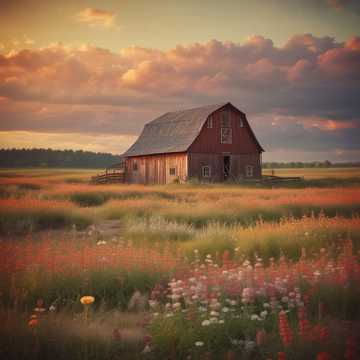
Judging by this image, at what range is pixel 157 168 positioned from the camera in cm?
4019

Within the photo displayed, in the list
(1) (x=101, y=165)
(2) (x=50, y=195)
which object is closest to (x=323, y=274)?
(2) (x=50, y=195)

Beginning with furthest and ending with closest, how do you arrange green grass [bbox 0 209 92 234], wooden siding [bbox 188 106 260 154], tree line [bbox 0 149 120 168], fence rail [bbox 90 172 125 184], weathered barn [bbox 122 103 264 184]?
tree line [bbox 0 149 120 168], fence rail [bbox 90 172 125 184], wooden siding [bbox 188 106 260 154], weathered barn [bbox 122 103 264 184], green grass [bbox 0 209 92 234]

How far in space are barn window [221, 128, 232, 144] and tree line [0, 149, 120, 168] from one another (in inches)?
2374

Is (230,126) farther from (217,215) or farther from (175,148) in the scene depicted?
(217,215)

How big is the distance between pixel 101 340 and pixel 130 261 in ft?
10.00

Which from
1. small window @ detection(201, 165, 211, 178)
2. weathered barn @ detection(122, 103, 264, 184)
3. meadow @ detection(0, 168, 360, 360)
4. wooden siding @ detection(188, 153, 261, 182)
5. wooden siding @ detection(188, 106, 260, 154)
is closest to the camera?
meadow @ detection(0, 168, 360, 360)

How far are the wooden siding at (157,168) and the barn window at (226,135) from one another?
421cm

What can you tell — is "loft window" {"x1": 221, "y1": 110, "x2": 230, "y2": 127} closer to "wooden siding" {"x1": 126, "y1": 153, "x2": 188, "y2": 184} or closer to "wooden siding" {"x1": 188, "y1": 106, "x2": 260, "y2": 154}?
"wooden siding" {"x1": 188, "y1": 106, "x2": 260, "y2": 154}

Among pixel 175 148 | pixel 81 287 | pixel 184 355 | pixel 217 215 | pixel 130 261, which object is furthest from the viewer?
pixel 175 148

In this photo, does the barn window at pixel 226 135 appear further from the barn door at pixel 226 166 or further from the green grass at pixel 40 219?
the green grass at pixel 40 219

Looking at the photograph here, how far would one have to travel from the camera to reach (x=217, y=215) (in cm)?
1723

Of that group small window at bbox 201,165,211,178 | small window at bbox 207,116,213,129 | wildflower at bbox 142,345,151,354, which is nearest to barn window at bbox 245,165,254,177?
small window at bbox 201,165,211,178

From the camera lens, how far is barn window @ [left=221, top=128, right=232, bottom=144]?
39109mm

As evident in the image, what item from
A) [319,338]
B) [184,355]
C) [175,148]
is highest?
[175,148]
